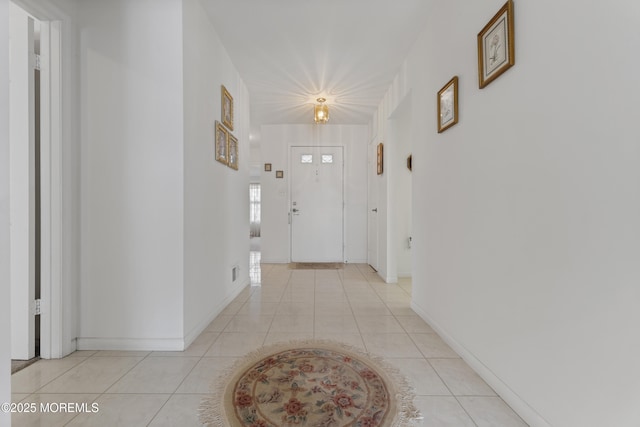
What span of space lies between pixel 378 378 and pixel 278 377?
1.67 ft

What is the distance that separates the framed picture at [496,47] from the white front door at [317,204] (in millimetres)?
3445

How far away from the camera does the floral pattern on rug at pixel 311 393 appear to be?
3.98 ft

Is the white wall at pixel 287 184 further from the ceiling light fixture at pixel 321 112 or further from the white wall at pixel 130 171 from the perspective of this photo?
the white wall at pixel 130 171

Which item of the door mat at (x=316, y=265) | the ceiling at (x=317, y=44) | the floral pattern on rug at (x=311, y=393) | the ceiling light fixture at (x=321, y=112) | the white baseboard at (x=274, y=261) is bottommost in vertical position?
the floral pattern on rug at (x=311, y=393)

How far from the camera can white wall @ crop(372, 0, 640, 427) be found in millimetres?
838

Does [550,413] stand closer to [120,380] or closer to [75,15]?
[120,380]

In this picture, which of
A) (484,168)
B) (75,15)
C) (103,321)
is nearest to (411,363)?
(484,168)

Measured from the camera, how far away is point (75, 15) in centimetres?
179

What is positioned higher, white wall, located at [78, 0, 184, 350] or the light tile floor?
white wall, located at [78, 0, 184, 350]

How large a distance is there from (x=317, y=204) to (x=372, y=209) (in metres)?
0.96

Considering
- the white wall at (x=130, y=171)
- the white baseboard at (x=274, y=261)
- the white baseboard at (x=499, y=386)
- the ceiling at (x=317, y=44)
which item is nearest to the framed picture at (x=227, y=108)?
the ceiling at (x=317, y=44)

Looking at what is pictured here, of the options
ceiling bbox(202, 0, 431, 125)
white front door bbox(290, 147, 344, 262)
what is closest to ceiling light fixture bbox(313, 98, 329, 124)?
ceiling bbox(202, 0, 431, 125)

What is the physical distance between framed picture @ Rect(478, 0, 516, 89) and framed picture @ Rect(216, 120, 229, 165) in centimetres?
188

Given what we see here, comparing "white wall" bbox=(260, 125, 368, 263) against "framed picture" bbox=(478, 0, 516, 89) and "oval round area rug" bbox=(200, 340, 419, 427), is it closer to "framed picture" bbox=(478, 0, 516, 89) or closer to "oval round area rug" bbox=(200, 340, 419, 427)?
"oval round area rug" bbox=(200, 340, 419, 427)
